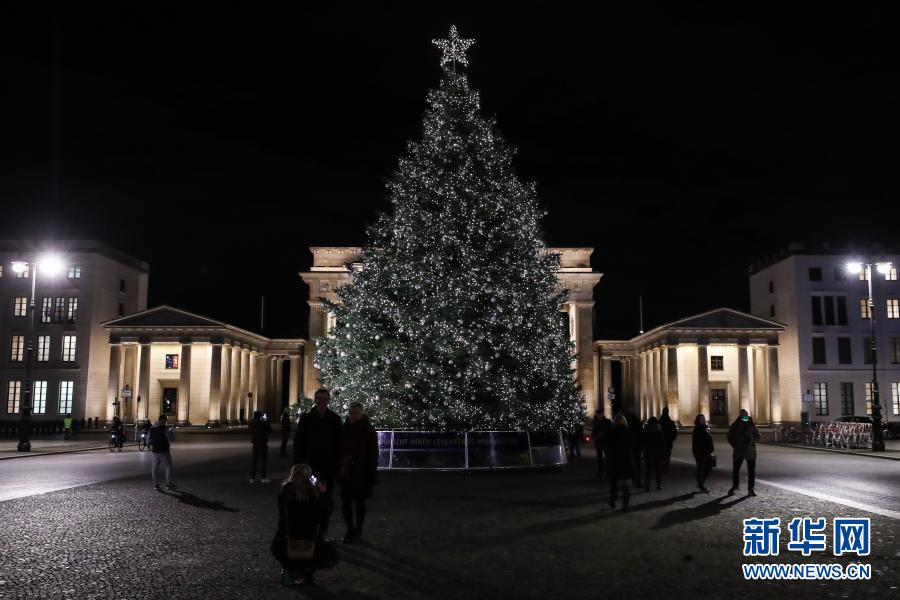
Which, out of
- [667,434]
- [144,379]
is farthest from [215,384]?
[667,434]

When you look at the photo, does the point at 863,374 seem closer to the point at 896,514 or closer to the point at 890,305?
the point at 890,305

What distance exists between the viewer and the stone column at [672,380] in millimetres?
65062

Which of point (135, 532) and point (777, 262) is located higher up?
point (777, 262)

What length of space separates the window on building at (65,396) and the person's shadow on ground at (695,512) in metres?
61.6

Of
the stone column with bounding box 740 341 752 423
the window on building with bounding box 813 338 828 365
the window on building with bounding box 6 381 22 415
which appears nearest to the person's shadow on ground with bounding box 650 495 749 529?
the stone column with bounding box 740 341 752 423

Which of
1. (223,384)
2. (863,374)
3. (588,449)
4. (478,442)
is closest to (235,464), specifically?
(478,442)

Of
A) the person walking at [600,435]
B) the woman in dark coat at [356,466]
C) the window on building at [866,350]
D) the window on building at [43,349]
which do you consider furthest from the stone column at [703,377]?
the woman in dark coat at [356,466]

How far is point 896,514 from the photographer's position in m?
13.8

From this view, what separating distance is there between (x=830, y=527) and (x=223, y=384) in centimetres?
6278

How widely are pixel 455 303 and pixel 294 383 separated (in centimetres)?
5513

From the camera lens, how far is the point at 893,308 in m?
65.1

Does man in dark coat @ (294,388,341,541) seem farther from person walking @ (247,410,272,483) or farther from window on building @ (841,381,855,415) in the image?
window on building @ (841,381,855,415)

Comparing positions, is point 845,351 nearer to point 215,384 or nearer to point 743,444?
point 215,384

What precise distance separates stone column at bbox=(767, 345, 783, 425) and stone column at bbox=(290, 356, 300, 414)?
42411mm
